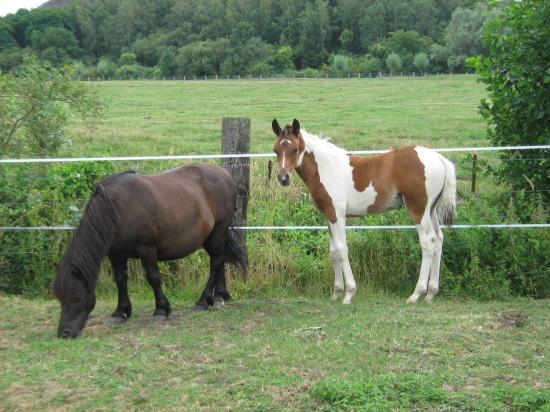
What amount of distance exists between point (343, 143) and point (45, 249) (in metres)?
10.3

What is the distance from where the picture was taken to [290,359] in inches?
203

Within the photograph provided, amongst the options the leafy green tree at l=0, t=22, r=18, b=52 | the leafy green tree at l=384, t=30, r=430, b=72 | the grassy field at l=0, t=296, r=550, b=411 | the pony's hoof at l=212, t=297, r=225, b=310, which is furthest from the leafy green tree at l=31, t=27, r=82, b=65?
the grassy field at l=0, t=296, r=550, b=411

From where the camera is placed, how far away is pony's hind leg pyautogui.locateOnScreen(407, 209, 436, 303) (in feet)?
23.6

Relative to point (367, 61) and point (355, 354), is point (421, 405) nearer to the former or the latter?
point (355, 354)

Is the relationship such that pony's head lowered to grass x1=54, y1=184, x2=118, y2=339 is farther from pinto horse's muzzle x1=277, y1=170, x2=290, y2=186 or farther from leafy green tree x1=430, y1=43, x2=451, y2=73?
leafy green tree x1=430, y1=43, x2=451, y2=73

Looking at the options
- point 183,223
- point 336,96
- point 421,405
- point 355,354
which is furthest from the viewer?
point 336,96

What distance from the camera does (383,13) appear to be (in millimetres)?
98250

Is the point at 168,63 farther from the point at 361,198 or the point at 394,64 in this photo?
the point at 361,198

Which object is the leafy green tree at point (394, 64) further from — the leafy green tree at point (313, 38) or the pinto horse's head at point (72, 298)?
the pinto horse's head at point (72, 298)

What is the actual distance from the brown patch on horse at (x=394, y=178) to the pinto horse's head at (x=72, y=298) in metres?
3.08

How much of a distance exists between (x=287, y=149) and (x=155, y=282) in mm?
1962

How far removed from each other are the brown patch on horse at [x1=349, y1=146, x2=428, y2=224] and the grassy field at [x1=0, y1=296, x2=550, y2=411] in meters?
1.14

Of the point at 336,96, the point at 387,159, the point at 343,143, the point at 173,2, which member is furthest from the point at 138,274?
the point at 173,2

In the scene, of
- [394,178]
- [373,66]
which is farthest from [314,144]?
[373,66]
